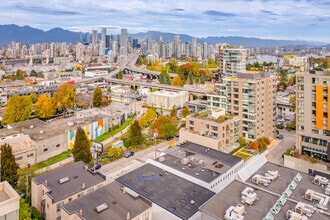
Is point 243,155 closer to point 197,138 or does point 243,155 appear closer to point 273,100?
point 197,138

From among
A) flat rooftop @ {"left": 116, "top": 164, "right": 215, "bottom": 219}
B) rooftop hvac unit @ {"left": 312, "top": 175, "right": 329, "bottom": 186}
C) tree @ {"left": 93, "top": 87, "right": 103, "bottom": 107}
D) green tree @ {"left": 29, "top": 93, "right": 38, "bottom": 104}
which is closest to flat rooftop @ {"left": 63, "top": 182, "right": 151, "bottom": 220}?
flat rooftop @ {"left": 116, "top": 164, "right": 215, "bottom": 219}

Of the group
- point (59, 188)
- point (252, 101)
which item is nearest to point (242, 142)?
point (252, 101)

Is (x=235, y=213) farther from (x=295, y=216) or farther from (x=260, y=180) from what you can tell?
(x=260, y=180)

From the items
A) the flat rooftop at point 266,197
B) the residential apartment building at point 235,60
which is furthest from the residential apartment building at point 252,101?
the residential apartment building at point 235,60

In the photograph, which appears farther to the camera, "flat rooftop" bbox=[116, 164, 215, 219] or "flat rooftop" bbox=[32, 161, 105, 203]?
"flat rooftop" bbox=[32, 161, 105, 203]

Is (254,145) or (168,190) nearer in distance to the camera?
(168,190)

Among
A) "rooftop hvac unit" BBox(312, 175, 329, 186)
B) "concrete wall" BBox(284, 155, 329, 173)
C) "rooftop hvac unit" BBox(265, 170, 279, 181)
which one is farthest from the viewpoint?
"concrete wall" BBox(284, 155, 329, 173)

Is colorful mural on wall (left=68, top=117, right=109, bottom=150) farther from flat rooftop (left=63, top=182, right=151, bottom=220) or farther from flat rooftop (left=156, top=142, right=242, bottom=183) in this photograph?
flat rooftop (left=63, top=182, right=151, bottom=220)
